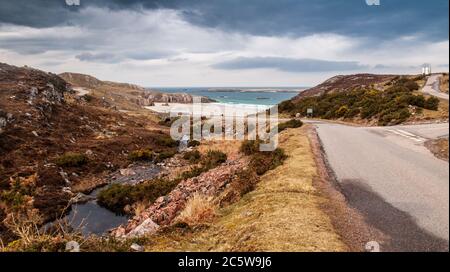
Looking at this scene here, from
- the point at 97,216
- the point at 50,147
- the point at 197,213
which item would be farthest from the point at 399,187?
the point at 50,147

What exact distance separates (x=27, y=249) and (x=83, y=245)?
1019 millimetres

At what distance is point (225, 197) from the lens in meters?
11.7

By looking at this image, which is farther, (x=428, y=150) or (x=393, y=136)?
(x=393, y=136)

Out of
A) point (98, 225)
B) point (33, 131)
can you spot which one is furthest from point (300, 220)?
point (33, 131)

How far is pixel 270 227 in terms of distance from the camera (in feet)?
25.8

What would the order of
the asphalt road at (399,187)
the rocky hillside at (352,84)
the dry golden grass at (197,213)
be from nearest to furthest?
the asphalt road at (399,187) → the dry golden grass at (197,213) → the rocky hillside at (352,84)

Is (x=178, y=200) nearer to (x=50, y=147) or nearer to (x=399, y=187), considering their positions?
(x=399, y=187)

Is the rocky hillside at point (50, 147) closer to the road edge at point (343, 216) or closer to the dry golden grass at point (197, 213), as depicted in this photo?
the dry golden grass at point (197, 213)

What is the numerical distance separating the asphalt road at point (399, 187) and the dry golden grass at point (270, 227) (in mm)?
1138

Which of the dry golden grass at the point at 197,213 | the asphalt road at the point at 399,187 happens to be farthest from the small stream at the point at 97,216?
the asphalt road at the point at 399,187

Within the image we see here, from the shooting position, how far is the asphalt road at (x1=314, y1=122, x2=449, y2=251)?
656cm

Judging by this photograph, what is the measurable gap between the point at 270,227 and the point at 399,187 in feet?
13.8

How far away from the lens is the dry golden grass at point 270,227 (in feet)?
23.0

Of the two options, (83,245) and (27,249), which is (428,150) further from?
(27,249)
